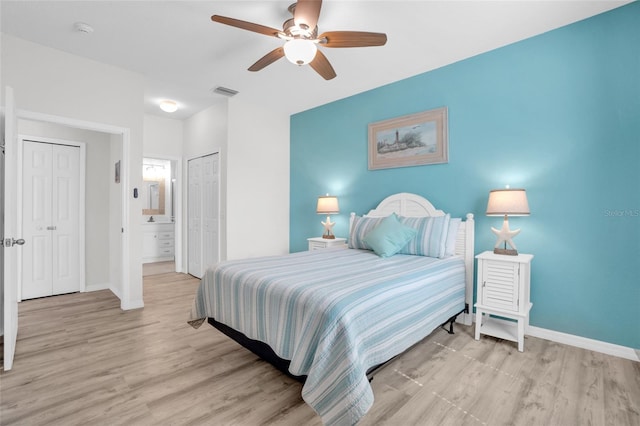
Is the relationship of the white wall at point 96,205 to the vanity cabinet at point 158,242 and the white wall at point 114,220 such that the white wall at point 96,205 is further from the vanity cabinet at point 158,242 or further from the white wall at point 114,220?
the vanity cabinet at point 158,242

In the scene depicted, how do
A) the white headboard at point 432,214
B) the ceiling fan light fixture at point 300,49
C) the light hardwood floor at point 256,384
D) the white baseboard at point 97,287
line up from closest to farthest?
→ 1. the light hardwood floor at point 256,384
2. the ceiling fan light fixture at point 300,49
3. the white headboard at point 432,214
4. the white baseboard at point 97,287

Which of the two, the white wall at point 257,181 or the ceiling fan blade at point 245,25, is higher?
the ceiling fan blade at point 245,25

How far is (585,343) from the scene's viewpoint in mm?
2494

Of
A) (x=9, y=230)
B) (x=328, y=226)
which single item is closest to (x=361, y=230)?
(x=328, y=226)

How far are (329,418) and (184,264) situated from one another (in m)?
4.78

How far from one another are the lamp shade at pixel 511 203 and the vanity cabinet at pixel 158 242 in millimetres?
6614

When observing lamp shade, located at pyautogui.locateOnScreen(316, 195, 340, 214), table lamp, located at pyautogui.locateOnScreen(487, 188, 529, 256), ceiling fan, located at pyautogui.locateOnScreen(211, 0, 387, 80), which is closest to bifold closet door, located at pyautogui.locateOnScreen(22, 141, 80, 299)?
lamp shade, located at pyautogui.locateOnScreen(316, 195, 340, 214)

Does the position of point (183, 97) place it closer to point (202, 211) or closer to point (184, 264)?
point (202, 211)

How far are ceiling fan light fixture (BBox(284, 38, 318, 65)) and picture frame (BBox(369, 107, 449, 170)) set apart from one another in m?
1.81

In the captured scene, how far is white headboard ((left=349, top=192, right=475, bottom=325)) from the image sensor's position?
120 inches

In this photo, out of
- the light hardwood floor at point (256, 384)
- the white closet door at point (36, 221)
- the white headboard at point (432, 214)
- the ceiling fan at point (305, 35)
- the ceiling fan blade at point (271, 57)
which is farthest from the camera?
the white closet door at point (36, 221)

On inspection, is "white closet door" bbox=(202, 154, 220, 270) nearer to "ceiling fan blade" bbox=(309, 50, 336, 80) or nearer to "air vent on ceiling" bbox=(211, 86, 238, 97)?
"air vent on ceiling" bbox=(211, 86, 238, 97)

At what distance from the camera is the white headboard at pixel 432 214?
120 inches

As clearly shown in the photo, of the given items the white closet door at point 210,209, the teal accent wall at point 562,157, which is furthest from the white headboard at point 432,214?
the white closet door at point 210,209
